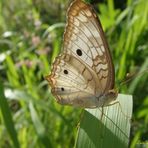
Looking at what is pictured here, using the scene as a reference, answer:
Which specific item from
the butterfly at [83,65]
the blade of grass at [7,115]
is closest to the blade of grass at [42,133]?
the blade of grass at [7,115]

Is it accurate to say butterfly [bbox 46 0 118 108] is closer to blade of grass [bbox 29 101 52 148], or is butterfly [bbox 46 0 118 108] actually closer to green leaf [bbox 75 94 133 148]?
green leaf [bbox 75 94 133 148]

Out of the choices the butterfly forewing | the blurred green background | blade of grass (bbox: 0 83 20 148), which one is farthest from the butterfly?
the blurred green background

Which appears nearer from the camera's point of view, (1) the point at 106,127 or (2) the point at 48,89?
(1) the point at 106,127

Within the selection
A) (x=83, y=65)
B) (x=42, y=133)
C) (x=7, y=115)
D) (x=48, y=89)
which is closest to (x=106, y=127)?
(x=83, y=65)

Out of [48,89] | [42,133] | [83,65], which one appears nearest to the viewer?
[83,65]

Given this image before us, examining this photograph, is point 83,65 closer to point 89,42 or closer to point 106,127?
point 89,42

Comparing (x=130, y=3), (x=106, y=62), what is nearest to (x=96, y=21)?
(x=106, y=62)
